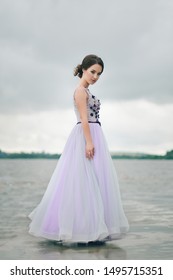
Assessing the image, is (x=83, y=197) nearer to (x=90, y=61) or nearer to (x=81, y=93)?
(x=81, y=93)

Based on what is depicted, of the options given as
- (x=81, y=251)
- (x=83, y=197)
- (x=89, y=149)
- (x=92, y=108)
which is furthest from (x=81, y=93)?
(x=81, y=251)

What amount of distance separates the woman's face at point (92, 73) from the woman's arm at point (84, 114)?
16cm

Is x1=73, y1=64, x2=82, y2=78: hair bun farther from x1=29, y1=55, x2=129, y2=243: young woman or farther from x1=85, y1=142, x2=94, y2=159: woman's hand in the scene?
x1=85, y1=142, x2=94, y2=159: woman's hand

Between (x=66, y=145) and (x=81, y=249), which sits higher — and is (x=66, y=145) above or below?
above

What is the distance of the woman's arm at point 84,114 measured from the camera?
19.6 feet

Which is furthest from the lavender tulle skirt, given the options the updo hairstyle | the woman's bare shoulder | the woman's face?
the updo hairstyle

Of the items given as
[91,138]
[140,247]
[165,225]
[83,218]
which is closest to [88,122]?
[91,138]

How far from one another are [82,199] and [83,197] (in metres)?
0.02

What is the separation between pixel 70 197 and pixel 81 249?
0.57m

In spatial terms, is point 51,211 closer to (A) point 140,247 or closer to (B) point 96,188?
(B) point 96,188

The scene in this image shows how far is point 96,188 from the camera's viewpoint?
19.7 feet

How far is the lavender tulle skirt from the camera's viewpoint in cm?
591

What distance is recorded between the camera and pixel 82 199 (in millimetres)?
5973
